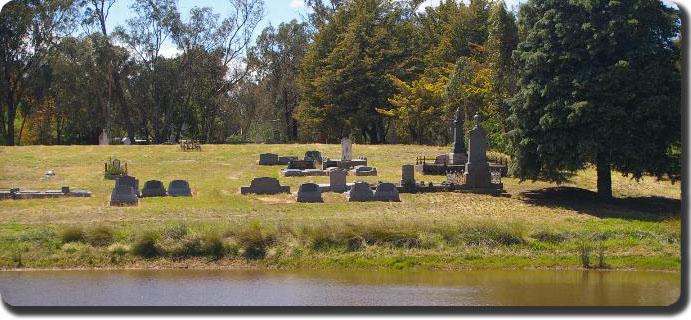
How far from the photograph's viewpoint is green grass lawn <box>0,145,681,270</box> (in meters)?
23.0

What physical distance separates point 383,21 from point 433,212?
134ft

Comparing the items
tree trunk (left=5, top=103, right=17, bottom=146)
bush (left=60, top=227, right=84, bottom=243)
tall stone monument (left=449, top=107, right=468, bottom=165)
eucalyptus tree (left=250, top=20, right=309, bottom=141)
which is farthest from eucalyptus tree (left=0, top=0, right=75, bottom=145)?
bush (left=60, top=227, right=84, bottom=243)

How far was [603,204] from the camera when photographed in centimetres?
3278

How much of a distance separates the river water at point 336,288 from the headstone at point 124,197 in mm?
8859

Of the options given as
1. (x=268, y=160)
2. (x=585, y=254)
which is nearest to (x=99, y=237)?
(x=585, y=254)

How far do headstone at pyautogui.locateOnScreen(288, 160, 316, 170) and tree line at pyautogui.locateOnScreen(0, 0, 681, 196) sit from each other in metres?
10.2

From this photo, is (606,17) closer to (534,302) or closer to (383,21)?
(534,302)

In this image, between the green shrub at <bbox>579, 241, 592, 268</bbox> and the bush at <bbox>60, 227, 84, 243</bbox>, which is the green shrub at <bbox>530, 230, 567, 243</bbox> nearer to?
the green shrub at <bbox>579, 241, 592, 268</bbox>

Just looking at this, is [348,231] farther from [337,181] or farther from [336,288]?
[337,181]

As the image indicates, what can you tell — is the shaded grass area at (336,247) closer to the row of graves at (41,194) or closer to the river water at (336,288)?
the river water at (336,288)

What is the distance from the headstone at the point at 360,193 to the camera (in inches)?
1275

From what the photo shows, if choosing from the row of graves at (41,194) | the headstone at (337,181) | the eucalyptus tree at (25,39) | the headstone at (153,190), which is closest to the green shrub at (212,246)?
the headstone at (153,190)

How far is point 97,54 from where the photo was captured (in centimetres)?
6662

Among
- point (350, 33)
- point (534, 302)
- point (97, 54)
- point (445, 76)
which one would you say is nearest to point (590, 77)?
point (534, 302)
